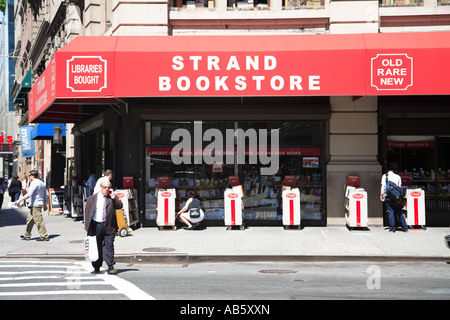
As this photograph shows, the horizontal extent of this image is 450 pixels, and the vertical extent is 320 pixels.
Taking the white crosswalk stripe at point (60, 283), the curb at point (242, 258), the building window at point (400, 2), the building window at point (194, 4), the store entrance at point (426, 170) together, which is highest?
the building window at point (194, 4)

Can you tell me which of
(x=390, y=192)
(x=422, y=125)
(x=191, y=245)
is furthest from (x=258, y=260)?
(x=422, y=125)

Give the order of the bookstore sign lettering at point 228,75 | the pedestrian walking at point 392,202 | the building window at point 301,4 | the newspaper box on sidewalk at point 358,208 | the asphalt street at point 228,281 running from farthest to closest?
1. the building window at point 301,4
2. the newspaper box on sidewalk at point 358,208
3. the pedestrian walking at point 392,202
4. the bookstore sign lettering at point 228,75
5. the asphalt street at point 228,281

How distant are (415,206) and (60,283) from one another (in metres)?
10.4

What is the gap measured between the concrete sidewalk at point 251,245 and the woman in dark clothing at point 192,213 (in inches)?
12.6

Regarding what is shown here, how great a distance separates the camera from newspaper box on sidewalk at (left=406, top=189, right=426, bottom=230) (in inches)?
627

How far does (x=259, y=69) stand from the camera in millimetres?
14805

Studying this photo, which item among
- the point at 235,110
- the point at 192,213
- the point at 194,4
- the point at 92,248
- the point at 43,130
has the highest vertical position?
the point at 194,4

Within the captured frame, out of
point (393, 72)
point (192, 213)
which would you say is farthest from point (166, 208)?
point (393, 72)

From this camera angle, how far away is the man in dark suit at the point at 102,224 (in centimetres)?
1005

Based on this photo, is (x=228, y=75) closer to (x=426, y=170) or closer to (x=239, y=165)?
(x=239, y=165)

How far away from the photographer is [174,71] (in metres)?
14.8

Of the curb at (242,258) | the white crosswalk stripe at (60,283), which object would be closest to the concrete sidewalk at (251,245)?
the curb at (242,258)

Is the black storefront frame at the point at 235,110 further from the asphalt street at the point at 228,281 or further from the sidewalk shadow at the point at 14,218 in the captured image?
the asphalt street at the point at 228,281

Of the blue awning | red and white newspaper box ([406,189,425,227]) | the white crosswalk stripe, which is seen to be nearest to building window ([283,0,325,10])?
red and white newspaper box ([406,189,425,227])
